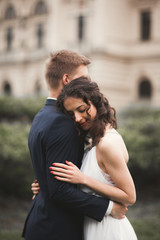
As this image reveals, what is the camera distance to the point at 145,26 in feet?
90.7

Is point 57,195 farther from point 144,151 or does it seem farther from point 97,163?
point 144,151

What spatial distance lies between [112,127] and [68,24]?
89.6ft

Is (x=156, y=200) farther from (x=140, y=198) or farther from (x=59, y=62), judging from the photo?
(x=59, y=62)

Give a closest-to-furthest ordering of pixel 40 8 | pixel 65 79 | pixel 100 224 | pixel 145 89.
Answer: pixel 100 224 → pixel 65 79 → pixel 145 89 → pixel 40 8

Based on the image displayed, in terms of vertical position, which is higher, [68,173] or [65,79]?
[65,79]

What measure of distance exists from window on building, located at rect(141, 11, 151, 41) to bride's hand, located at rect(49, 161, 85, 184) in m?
26.1

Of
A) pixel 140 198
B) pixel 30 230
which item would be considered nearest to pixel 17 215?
pixel 140 198

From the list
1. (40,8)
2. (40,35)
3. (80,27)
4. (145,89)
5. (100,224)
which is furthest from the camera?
(40,35)

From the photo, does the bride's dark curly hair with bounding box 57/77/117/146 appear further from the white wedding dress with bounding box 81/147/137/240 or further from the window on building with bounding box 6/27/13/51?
the window on building with bounding box 6/27/13/51

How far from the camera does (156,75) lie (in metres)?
26.5

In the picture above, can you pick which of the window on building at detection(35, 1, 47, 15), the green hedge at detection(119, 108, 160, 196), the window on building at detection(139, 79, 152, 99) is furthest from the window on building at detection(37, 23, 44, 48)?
the green hedge at detection(119, 108, 160, 196)

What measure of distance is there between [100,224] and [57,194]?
0.41 meters

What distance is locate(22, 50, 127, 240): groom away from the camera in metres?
2.62

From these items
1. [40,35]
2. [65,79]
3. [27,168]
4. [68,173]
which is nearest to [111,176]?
[68,173]
